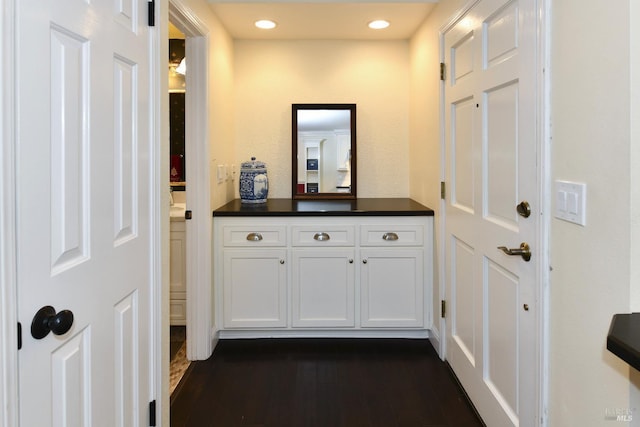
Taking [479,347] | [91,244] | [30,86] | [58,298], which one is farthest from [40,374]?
[479,347]

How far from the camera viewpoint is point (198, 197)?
2748 mm

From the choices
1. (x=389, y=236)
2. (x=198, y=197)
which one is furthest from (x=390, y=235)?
(x=198, y=197)

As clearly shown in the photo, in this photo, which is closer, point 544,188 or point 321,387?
point 544,188

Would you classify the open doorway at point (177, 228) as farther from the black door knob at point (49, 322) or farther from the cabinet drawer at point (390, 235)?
the black door knob at point (49, 322)

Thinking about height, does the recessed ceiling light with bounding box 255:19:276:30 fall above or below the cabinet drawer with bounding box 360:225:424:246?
above

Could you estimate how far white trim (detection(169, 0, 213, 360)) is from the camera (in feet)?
8.85

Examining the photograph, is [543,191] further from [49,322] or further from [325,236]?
[325,236]

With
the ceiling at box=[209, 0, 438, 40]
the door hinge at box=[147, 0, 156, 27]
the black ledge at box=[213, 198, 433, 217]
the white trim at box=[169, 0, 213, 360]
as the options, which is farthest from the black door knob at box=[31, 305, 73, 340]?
the ceiling at box=[209, 0, 438, 40]

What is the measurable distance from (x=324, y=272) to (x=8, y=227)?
222cm

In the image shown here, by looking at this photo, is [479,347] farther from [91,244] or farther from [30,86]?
[30,86]

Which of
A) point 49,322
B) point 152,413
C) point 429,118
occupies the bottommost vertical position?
point 152,413

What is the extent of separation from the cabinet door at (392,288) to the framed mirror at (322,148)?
30.7 inches

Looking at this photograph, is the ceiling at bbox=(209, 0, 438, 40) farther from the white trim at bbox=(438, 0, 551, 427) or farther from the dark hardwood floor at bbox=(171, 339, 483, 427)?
the dark hardwood floor at bbox=(171, 339, 483, 427)

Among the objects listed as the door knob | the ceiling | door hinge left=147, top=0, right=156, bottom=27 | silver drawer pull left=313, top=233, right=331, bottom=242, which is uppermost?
the ceiling
